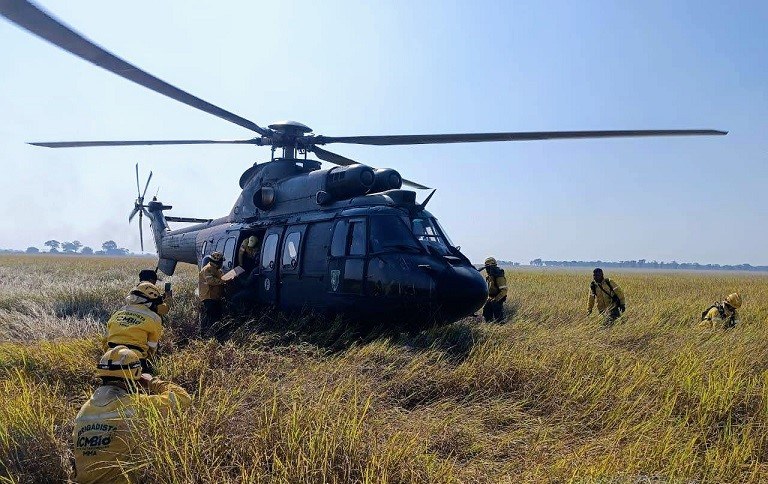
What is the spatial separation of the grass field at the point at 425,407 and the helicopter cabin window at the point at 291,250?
118cm

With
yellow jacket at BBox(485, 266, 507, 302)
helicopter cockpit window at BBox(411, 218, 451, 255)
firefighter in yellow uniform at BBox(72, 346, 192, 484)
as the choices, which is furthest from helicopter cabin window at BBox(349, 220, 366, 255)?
yellow jacket at BBox(485, 266, 507, 302)

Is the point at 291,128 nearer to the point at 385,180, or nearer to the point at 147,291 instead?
the point at 385,180

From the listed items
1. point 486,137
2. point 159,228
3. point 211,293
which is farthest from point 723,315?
point 159,228

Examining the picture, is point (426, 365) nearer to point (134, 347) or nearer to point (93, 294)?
point (134, 347)

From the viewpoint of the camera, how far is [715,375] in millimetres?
4773

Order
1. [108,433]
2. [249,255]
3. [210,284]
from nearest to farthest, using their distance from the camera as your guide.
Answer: [108,433] → [210,284] → [249,255]

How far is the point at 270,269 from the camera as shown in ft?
28.4

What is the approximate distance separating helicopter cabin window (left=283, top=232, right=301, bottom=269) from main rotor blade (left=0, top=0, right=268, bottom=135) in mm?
2122

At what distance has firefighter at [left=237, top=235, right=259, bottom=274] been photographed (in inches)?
362

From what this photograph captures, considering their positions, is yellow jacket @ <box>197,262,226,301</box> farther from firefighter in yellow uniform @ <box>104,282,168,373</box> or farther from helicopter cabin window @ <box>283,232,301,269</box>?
firefighter in yellow uniform @ <box>104,282,168,373</box>

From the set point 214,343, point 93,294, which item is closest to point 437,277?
point 214,343

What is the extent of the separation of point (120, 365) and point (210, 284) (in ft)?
15.9

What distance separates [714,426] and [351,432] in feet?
9.54

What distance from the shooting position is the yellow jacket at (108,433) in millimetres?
3199
